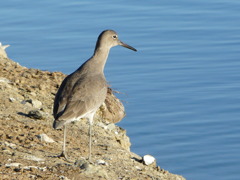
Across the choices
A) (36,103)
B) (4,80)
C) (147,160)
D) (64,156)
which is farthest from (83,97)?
(4,80)

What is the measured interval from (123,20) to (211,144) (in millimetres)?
6285

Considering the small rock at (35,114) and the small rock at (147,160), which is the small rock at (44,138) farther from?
the small rock at (147,160)

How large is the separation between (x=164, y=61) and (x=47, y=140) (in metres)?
7.14

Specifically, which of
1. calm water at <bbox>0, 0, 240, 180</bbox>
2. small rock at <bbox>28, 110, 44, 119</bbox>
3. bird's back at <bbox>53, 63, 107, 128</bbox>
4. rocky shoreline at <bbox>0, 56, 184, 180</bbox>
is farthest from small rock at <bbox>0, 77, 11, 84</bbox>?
calm water at <bbox>0, 0, 240, 180</bbox>

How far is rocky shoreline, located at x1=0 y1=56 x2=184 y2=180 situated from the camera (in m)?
8.61

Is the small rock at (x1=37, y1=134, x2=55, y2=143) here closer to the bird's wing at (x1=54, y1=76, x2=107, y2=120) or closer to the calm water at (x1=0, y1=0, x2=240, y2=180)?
the bird's wing at (x1=54, y1=76, x2=107, y2=120)

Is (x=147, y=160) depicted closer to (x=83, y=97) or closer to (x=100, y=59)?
(x=83, y=97)

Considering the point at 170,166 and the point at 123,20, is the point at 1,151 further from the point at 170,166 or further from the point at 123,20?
the point at 123,20

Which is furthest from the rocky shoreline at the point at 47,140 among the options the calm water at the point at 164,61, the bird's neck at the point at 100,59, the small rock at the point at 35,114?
the calm water at the point at 164,61

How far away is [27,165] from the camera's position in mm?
8516

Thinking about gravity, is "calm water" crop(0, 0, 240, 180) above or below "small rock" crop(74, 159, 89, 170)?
above

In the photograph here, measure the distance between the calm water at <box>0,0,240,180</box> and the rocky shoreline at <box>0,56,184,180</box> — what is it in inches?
56.4

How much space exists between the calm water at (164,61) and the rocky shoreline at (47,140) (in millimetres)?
1432

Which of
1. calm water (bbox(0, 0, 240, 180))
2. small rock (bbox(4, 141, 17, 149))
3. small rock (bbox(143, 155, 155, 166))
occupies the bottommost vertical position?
small rock (bbox(4, 141, 17, 149))
